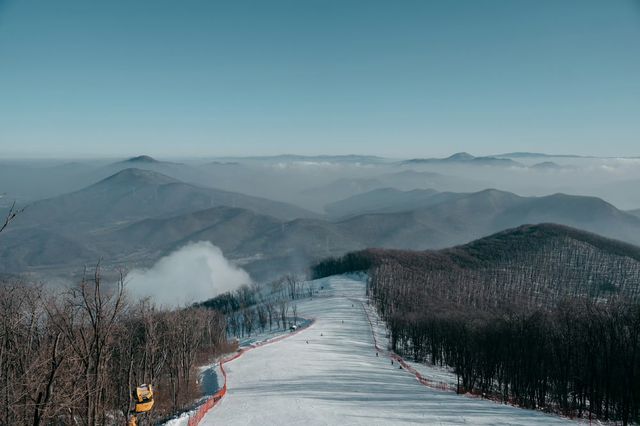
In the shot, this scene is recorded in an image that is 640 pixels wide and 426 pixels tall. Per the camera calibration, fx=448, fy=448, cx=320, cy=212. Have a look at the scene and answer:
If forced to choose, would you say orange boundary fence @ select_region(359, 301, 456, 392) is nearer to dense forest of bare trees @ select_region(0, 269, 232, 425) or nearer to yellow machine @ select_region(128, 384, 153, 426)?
dense forest of bare trees @ select_region(0, 269, 232, 425)

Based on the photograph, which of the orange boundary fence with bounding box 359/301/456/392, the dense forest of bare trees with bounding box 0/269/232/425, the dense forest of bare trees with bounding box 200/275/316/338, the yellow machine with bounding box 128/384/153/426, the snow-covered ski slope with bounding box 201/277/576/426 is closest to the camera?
the dense forest of bare trees with bounding box 0/269/232/425

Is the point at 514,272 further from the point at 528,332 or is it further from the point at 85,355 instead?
the point at 85,355

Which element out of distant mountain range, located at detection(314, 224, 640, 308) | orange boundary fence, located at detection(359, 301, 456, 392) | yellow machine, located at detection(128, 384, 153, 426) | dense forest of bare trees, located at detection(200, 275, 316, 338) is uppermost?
yellow machine, located at detection(128, 384, 153, 426)

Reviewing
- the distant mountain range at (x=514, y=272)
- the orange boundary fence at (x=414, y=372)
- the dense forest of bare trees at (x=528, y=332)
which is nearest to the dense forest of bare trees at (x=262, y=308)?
the orange boundary fence at (x=414, y=372)

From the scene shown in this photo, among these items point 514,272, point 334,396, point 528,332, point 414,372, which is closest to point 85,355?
point 334,396

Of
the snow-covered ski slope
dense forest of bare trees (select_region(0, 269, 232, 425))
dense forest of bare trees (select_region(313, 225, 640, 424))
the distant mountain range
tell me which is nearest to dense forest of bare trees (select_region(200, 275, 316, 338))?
dense forest of bare trees (select_region(313, 225, 640, 424))

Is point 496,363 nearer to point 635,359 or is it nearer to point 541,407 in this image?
point 541,407
